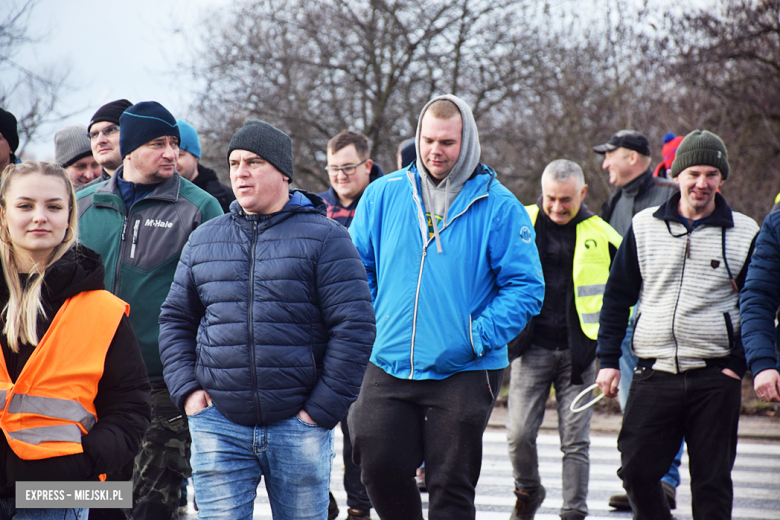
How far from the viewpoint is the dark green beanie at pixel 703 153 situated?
4.33 meters

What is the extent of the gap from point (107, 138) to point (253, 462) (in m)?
2.69

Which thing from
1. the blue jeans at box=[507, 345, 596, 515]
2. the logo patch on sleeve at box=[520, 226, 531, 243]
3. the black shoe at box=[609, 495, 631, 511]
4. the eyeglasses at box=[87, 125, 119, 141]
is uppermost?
the eyeglasses at box=[87, 125, 119, 141]

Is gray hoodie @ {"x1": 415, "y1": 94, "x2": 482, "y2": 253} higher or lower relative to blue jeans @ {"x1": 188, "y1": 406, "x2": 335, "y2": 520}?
higher

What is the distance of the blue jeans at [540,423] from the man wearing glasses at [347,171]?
5.74 feet

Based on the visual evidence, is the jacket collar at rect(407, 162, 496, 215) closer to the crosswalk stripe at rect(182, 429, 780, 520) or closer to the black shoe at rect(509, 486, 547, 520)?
the black shoe at rect(509, 486, 547, 520)

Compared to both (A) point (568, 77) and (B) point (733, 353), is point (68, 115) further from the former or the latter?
(B) point (733, 353)

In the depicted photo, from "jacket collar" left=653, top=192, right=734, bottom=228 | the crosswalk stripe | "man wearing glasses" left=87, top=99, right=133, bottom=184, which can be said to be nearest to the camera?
"jacket collar" left=653, top=192, right=734, bottom=228

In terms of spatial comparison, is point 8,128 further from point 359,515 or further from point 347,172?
point 359,515

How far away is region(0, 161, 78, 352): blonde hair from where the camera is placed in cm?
250

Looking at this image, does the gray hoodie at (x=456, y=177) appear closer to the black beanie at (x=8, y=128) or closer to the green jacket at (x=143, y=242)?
the green jacket at (x=143, y=242)

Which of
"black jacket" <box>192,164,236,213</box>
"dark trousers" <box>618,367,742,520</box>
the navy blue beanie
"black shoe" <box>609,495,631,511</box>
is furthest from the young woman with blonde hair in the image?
"black shoe" <box>609,495,631,511</box>

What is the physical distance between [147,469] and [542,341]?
2713 millimetres

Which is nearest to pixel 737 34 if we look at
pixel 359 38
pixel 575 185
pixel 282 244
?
pixel 359 38

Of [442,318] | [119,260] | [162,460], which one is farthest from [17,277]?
[442,318]
